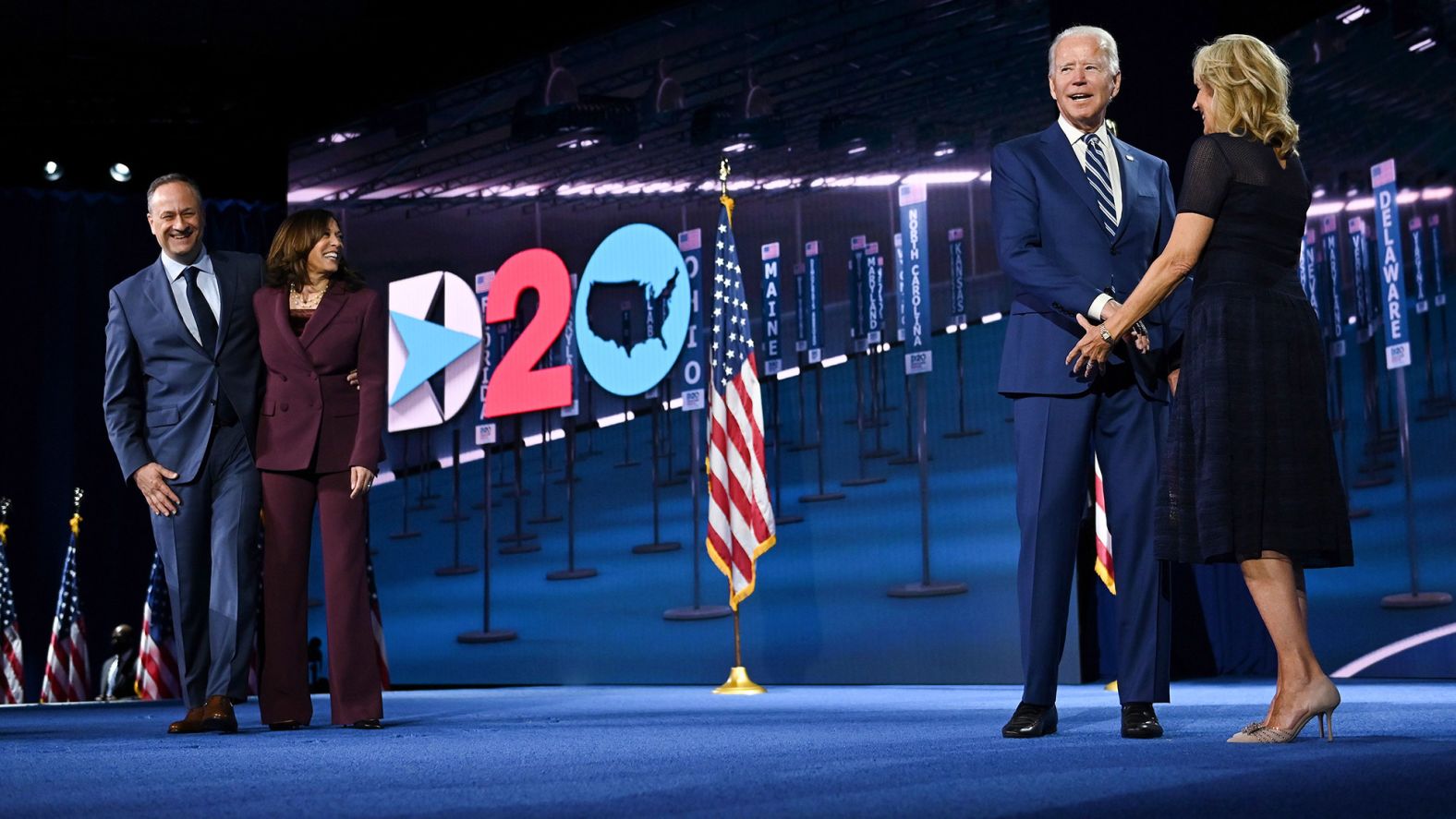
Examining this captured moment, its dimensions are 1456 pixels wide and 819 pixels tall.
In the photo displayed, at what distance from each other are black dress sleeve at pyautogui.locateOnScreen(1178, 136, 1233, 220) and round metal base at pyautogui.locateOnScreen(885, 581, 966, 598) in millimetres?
3346

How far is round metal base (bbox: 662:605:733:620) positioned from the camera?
6383mm

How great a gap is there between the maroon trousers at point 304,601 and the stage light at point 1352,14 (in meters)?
4.61

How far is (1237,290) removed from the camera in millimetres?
2514

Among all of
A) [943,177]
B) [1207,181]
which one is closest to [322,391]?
[1207,181]

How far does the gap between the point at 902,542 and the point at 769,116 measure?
195 cm

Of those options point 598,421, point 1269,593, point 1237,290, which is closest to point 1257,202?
point 1237,290

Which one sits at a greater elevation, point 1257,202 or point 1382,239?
point 1382,239

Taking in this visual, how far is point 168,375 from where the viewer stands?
3387 millimetres

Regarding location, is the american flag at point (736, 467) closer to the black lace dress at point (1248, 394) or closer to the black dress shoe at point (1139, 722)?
the black dress shoe at point (1139, 722)

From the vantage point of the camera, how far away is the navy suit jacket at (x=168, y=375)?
3.35 metres

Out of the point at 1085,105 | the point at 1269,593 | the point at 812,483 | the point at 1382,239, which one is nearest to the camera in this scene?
the point at 1269,593

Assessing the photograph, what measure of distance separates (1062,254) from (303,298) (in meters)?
1.76

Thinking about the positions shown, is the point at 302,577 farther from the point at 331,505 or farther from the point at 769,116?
the point at 769,116

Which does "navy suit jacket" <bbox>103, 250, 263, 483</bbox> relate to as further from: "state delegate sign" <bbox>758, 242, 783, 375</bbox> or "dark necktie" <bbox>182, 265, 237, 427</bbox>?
"state delegate sign" <bbox>758, 242, 783, 375</bbox>
